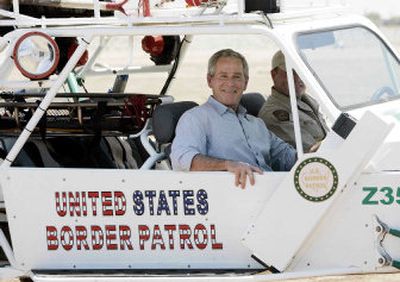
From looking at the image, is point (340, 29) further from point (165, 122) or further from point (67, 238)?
point (67, 238)

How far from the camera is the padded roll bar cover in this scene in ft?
25.3

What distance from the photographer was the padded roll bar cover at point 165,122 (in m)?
7.72

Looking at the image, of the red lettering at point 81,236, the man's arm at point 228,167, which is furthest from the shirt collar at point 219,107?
the red lettering at point 81,236

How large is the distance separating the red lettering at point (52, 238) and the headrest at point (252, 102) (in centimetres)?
168

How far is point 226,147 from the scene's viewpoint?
761cm

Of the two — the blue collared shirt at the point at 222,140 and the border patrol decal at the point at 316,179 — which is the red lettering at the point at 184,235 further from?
the border patrol decal at the point at 316,179

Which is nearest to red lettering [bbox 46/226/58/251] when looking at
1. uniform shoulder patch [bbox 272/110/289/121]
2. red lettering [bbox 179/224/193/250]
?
red lettering [bbox 179/224/193/250]

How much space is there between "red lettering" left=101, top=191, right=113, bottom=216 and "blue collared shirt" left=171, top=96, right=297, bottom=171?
16.9 inches

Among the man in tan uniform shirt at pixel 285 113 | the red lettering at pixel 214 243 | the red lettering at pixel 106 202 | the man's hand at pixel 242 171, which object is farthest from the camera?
the man in tan uniform shirt at pixel 285 113

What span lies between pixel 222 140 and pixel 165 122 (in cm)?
38

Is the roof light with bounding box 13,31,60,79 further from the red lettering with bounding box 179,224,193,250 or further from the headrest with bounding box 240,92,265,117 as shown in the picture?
the headrest with bounding box 240,92,265,117

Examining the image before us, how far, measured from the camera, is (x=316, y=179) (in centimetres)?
712

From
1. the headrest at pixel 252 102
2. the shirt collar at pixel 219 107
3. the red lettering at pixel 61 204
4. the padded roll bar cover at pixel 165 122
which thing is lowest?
the red lettering at pixel 61 204

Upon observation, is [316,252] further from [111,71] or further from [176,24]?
[111,71]
